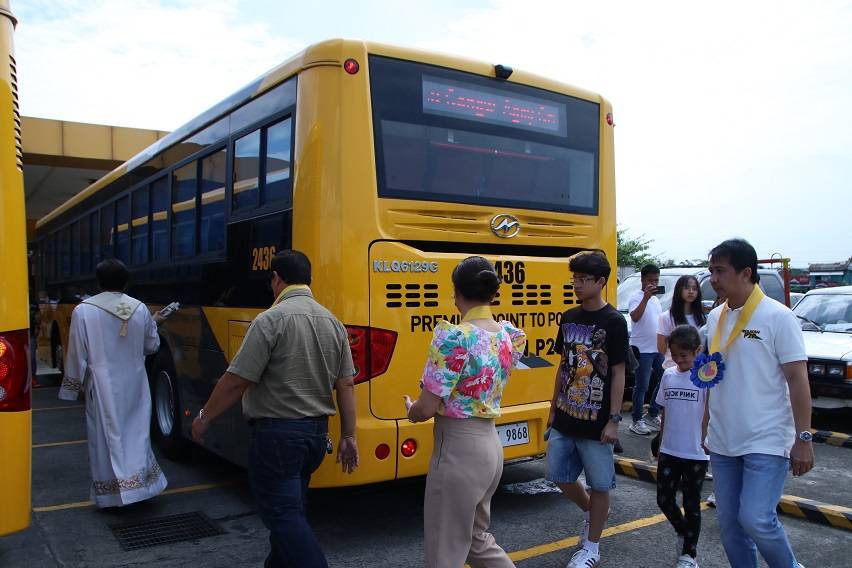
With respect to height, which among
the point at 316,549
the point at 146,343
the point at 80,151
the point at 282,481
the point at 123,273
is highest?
the point at 80,151

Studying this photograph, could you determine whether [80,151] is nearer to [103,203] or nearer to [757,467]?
[103,203]

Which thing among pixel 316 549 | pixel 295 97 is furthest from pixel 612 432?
pixel 295 97

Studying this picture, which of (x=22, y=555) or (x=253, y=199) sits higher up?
(x=253, y=199)

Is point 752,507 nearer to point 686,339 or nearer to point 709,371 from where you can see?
point 709,371

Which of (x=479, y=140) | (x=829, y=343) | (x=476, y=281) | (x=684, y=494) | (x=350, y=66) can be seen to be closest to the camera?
(x=476, y=281)

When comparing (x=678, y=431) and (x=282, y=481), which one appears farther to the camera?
(x=678, y=431)

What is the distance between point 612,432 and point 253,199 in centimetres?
299

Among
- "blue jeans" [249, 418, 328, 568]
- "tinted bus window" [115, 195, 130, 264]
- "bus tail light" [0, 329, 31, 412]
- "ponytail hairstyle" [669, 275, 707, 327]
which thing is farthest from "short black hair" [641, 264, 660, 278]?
"bus tail light" [0, 329, 31, 412]

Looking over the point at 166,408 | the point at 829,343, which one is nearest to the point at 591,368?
the point at 166,408

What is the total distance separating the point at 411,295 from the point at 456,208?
0.74 m

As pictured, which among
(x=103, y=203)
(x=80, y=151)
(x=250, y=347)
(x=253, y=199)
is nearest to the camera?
(x=250, y=347)

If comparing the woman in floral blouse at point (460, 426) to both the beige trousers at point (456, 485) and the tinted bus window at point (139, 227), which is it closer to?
the beige trousers at point (456, 485)

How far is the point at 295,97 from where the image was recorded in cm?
489

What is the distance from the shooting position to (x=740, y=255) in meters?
3.44
